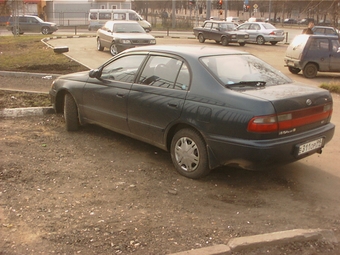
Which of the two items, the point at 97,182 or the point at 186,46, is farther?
the point at 186,46

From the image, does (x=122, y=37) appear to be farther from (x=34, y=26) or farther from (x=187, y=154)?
(x=34, y=26)

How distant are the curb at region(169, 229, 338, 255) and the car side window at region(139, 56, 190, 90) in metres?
2.14

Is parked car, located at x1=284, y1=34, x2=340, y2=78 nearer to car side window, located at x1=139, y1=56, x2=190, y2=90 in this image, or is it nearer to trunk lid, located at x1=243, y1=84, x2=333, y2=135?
trunk lid, located at x1=243, y1=84, x2=333, y2=135

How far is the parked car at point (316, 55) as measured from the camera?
15203 millimetres

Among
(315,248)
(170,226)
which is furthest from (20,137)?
(315,248)

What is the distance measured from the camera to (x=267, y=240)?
3.68 metres

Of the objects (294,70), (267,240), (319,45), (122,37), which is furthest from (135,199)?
(122,37)

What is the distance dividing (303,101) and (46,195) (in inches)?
121

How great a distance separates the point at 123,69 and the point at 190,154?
6.03 feet

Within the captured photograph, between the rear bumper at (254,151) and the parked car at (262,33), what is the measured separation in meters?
24.4

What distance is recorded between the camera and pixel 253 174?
5.48m

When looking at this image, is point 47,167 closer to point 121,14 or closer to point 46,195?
point 46,195

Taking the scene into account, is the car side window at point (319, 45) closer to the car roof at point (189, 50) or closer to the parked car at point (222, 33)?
the car roof at point (189, 50)

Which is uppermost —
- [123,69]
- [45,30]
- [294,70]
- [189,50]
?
[45,30]
